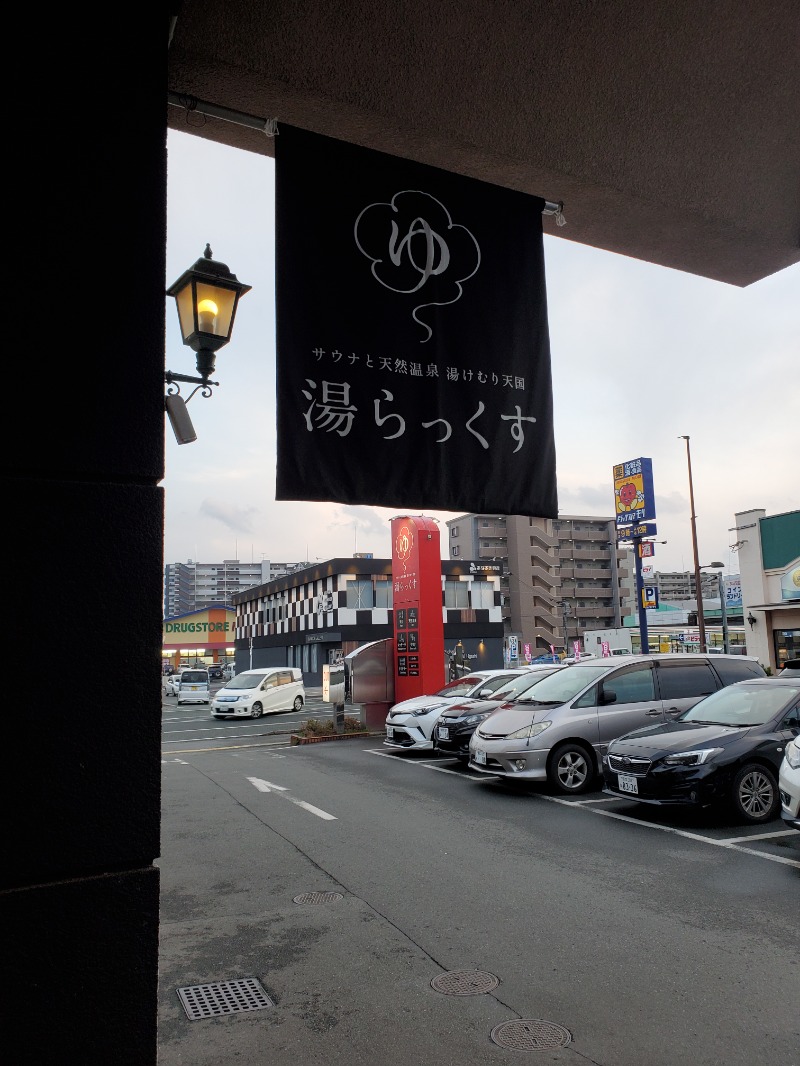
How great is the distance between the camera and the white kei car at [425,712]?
14.5 meters

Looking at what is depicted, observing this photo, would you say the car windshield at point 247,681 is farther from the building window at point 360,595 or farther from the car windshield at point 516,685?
the building window at point 360,595

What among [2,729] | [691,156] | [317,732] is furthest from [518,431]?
[317,732]

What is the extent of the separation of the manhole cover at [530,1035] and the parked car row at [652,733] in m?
3.75

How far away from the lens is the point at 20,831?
1.71 m

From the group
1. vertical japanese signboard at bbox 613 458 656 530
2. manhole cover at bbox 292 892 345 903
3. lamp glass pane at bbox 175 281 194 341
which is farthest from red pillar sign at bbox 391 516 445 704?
lamp glass pane at bbox 175 281 194 341

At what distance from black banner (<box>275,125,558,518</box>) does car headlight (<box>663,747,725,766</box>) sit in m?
5.71

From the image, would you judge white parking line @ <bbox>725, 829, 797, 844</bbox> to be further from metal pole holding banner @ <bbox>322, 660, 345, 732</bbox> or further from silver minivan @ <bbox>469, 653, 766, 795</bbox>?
metal pole holding banner @ <bbox>322, 660, 345, 732</bbox>

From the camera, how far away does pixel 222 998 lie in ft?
13.6

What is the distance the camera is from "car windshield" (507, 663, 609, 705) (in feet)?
34.9

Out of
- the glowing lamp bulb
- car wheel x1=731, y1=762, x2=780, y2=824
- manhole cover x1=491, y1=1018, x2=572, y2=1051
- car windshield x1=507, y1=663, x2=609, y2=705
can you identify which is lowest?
manhole cover x1=491, y1=1018, x2=572, y2=1051

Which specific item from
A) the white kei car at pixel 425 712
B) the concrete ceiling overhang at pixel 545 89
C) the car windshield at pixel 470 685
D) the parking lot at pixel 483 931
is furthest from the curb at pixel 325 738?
the concrete ceiling overhang at pixel 545 89

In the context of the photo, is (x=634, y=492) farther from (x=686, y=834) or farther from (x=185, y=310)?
(x=185, y=310)

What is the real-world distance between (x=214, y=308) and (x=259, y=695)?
79.6ft

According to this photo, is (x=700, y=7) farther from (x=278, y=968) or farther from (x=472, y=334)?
(x=278, y=968)
